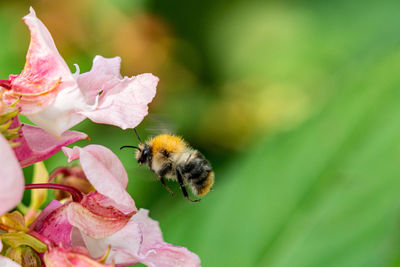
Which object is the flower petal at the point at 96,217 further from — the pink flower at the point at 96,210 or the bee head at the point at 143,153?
the bee head at the point at 143,153

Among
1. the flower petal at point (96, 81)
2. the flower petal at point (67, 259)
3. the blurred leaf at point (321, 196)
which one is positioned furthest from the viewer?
the blurred leaf at point (321, 196)

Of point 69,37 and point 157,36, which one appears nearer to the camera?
point 69,37

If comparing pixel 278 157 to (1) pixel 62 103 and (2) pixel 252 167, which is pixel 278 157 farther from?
(1) pixel 62 103

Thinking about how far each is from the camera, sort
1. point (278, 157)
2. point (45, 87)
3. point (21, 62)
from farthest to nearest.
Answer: point (21, 62), point (278, 157), point (45, 87)

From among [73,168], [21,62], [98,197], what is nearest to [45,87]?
[98,197]

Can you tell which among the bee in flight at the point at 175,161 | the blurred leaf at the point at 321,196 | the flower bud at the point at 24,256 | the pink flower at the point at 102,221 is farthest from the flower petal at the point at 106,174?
the blurred leaf at the point at 321,196

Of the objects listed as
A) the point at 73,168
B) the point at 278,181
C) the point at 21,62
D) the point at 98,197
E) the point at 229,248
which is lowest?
the point at 21,62

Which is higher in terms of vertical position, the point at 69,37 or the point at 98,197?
the point at 98,197

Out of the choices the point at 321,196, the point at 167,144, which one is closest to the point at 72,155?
the point at 167,144
